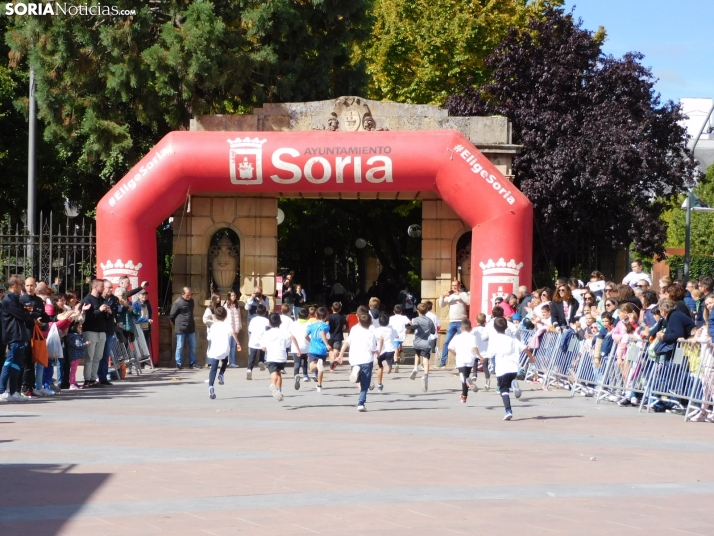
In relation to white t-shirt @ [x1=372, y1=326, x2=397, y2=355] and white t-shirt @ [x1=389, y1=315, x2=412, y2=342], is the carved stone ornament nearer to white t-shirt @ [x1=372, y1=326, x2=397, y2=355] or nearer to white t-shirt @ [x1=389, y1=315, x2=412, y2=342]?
white t-shirt @ [x1=389, y1=315, x2=412, y2=342]

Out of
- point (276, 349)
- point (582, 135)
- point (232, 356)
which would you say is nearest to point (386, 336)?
point (276, 349)

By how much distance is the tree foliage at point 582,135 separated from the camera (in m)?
25.2

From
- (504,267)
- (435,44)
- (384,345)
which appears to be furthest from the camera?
(435,44)

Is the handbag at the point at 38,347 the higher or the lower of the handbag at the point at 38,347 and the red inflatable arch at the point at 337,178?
the lower

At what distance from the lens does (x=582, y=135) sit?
25.7 metres

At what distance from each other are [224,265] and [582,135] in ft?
28.0

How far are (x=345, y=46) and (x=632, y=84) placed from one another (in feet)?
21.8

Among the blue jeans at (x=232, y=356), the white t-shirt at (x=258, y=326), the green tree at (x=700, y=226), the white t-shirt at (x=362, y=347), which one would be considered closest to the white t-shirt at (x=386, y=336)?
the white t-shirt at (x=258, y=326)

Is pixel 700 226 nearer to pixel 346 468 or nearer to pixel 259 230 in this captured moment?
pixel 259 230

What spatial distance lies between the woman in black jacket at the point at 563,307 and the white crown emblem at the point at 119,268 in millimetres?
7220

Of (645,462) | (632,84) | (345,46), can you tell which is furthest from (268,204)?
(645,462)

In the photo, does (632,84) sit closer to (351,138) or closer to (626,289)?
(351,138)

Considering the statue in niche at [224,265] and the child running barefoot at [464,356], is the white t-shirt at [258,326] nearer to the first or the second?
the child running barefoot at [464,356]
